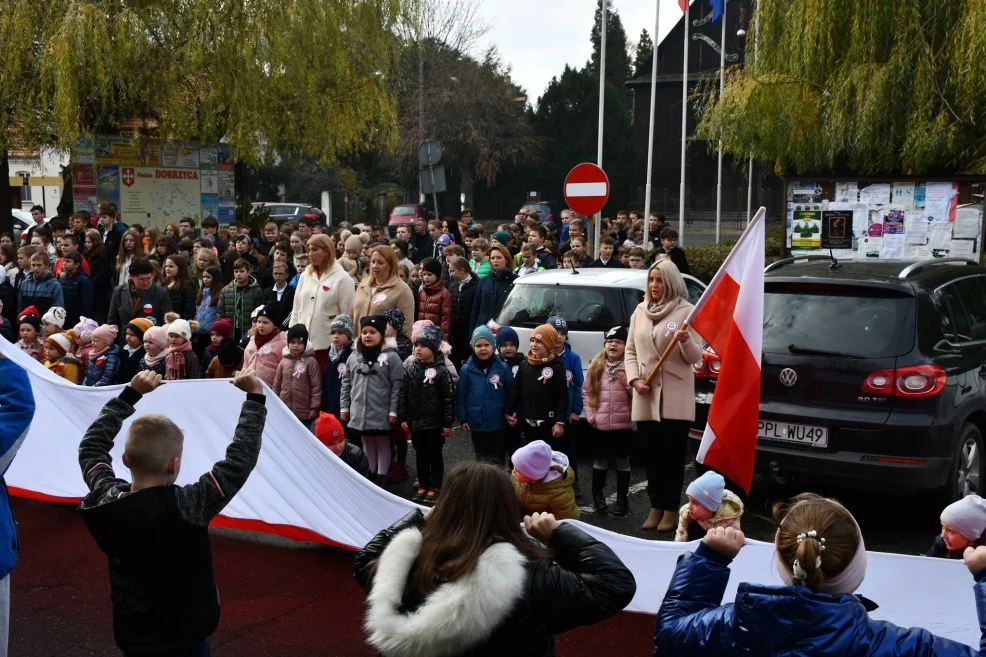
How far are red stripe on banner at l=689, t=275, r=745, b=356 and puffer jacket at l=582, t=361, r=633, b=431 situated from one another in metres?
1.98

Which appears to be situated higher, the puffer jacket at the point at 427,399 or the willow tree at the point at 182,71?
the willow tree at the point at 182,71

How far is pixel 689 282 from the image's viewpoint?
36.6ft

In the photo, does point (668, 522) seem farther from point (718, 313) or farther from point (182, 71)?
point (182, 71)

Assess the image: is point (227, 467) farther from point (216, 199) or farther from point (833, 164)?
point (216, 199)

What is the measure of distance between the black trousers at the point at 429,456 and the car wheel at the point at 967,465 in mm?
3731

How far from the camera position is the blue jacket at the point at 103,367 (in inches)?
351

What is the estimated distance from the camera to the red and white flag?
4.97 metres

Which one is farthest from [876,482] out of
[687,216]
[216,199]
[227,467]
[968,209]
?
[687,216]

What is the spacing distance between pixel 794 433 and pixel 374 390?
130 inches

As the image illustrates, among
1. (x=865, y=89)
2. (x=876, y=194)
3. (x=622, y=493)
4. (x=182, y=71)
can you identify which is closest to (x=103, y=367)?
(x=622, y=493)

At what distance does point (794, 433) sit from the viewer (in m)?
6.91

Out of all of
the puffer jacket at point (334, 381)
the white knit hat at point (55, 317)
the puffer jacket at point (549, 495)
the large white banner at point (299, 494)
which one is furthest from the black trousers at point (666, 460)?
the white knit hat at point (55, 317)

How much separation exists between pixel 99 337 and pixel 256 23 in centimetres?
1192

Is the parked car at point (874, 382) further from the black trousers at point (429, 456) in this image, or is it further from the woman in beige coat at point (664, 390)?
the black trousers at point (429, 456)
